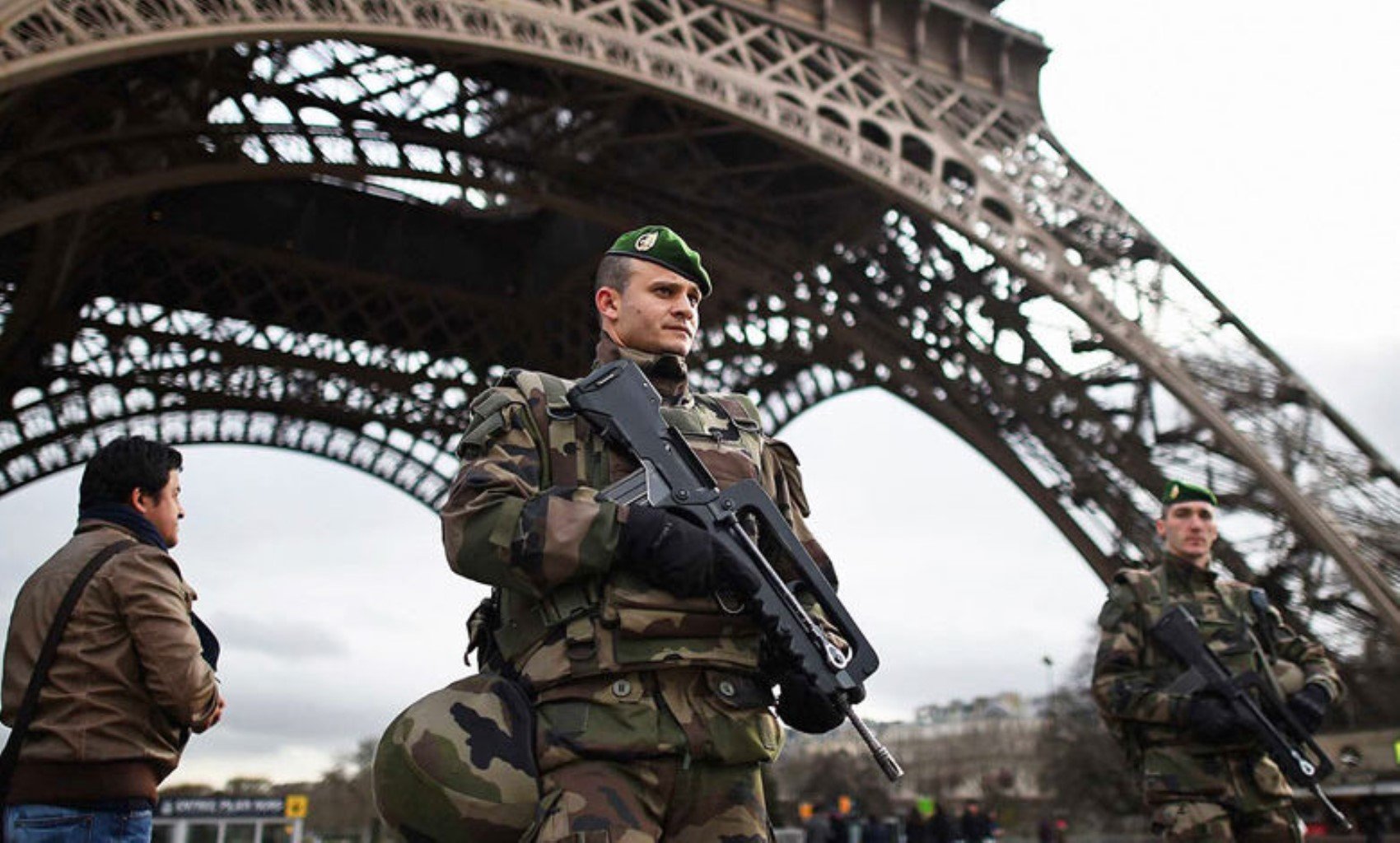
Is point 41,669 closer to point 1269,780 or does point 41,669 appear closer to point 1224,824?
point 1224,824

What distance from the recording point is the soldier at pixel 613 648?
2357 mm

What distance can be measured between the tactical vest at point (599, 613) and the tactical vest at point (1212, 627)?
3.16 meters

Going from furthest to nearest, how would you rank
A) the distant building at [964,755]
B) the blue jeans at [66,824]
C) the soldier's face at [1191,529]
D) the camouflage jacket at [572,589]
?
the distant building at [964,755]
the soldier's face at [1191,529]
the blue jeans at [66,824]
the camouflage jacket at [572,589]

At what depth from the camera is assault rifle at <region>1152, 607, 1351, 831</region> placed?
16.3ft

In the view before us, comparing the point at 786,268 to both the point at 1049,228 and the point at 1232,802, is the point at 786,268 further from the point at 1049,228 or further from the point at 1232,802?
the point at 1232,802

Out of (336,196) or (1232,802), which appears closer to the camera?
(1232,802)

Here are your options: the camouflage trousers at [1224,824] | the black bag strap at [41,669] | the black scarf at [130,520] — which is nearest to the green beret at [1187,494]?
the camouflage trousers at [1224,824]

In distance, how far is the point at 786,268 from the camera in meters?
17.8

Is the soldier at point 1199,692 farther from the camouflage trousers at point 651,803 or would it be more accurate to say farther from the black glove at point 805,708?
the camouflage trousers at point 651,803

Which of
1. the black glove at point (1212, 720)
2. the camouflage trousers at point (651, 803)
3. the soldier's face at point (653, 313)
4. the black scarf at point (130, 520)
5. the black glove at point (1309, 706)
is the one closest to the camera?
the camouflage trousers at point (651, 803)

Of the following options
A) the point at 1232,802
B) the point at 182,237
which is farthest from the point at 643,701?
the point at 182,237

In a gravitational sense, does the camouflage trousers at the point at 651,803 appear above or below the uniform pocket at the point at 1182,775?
below

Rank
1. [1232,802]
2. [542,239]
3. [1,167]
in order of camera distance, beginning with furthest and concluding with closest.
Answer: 1. [542,239]
2. [1,167]
3. [1232,802]

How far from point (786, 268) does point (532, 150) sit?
148 inches
